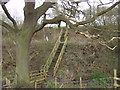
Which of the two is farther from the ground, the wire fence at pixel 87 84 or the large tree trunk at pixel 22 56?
the large tree trunk at pixel 22 56

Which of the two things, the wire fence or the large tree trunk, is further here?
the wire fence

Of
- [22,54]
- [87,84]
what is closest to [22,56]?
[22,54]

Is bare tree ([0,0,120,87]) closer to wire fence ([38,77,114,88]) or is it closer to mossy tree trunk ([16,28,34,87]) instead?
mossy tree trunk ([16,28,34,87])

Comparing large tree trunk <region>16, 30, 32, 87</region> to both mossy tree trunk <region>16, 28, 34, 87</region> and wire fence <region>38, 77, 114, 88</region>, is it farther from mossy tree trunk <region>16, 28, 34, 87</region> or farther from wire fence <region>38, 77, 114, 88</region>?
wire fence <region>38, 77, 114, 88</region>

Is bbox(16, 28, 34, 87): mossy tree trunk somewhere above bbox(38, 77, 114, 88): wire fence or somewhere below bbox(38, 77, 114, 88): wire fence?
above

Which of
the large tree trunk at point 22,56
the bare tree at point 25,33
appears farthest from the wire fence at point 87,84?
the bare tree at point 25,33

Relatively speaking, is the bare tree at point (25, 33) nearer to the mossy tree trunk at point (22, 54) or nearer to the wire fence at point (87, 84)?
the mossy tree trunk at point (22, 54)

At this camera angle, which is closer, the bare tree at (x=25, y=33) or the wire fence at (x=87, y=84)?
the bare tree at (x=25, y=33)

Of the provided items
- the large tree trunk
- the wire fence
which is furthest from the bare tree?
the wire fence

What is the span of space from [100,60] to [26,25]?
28.7 feet

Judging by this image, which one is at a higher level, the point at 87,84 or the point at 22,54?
the point at 22,54

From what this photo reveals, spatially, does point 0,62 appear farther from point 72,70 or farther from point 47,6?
point 47,6

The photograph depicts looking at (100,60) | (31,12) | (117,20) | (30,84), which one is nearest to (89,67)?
(100,60)

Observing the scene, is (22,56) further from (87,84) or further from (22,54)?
(87,84)
